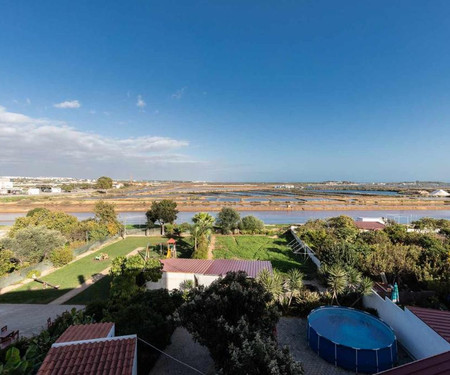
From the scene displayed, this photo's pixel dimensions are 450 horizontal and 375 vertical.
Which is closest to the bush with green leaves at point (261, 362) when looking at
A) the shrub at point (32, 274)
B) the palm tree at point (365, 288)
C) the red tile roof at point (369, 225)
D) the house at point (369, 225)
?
the palm tree at point (365, 288)

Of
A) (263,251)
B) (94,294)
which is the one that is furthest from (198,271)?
(263,251)

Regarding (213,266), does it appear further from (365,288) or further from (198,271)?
(365,288)

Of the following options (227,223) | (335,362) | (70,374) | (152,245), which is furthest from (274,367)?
(227,223)

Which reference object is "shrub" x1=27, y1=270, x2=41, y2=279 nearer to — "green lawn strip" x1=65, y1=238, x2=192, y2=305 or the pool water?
"green lawn strip" x1=65, y1=238, x2=192, y2=305

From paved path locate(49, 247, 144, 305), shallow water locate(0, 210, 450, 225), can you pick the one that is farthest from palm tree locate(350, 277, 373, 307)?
shallow water locate(0, 210, 450, 225)

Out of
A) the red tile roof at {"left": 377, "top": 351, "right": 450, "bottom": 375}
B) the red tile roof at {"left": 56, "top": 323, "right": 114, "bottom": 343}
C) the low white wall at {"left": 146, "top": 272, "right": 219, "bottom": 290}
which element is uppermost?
the red tile roof at {"left": 377, "top": 351, "right": 450, "bottom": 375}

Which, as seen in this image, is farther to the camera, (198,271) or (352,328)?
(198,271)
